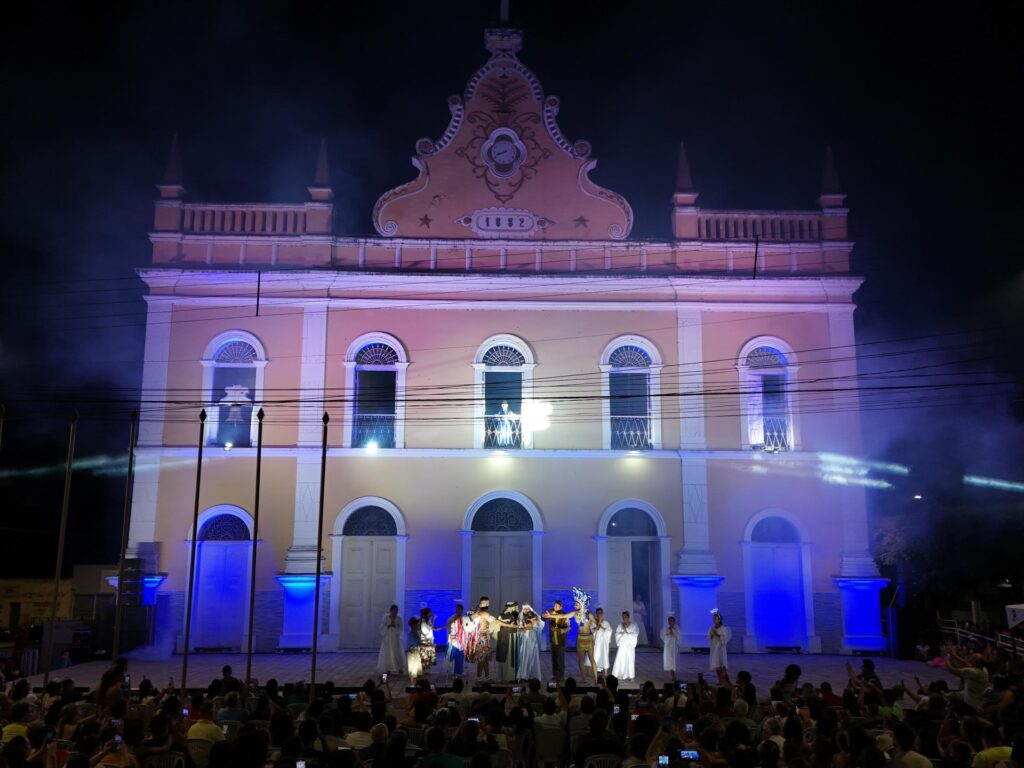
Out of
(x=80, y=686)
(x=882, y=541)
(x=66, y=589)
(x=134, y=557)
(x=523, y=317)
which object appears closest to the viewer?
(x=80, y=686)

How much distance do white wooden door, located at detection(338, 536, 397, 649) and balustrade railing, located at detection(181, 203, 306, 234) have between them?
7.20 m

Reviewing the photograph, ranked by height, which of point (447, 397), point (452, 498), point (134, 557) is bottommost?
point (134, 557)

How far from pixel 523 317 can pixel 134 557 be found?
975cm

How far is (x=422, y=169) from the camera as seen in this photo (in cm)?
2220

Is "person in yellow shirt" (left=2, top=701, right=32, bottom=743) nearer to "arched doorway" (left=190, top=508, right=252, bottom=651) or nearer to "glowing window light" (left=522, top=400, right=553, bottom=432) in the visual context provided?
"arched doorway" (left=190, top=508, right=252, bottom=651)

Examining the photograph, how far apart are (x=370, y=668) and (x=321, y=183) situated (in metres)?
10.8

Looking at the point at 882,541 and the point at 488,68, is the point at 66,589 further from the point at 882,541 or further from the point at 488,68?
the point at 882,541

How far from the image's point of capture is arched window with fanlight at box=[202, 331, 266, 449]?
21156 mm

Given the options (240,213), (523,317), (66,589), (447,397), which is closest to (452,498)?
(447,397)

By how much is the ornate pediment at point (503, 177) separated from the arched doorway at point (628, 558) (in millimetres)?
6307

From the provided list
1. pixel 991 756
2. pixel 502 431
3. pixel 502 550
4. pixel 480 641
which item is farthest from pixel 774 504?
pixel 991 756

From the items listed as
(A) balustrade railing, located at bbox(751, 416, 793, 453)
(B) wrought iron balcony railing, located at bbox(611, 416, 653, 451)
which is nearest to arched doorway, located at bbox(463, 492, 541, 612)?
(B) wrought iron balcony railing, located at bbox(611, 416, 653, 451)

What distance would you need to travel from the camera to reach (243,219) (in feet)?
72.5

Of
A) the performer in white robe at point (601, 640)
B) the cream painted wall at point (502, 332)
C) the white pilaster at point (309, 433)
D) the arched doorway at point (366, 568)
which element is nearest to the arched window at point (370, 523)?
the arched doorway at point (366, 568)
